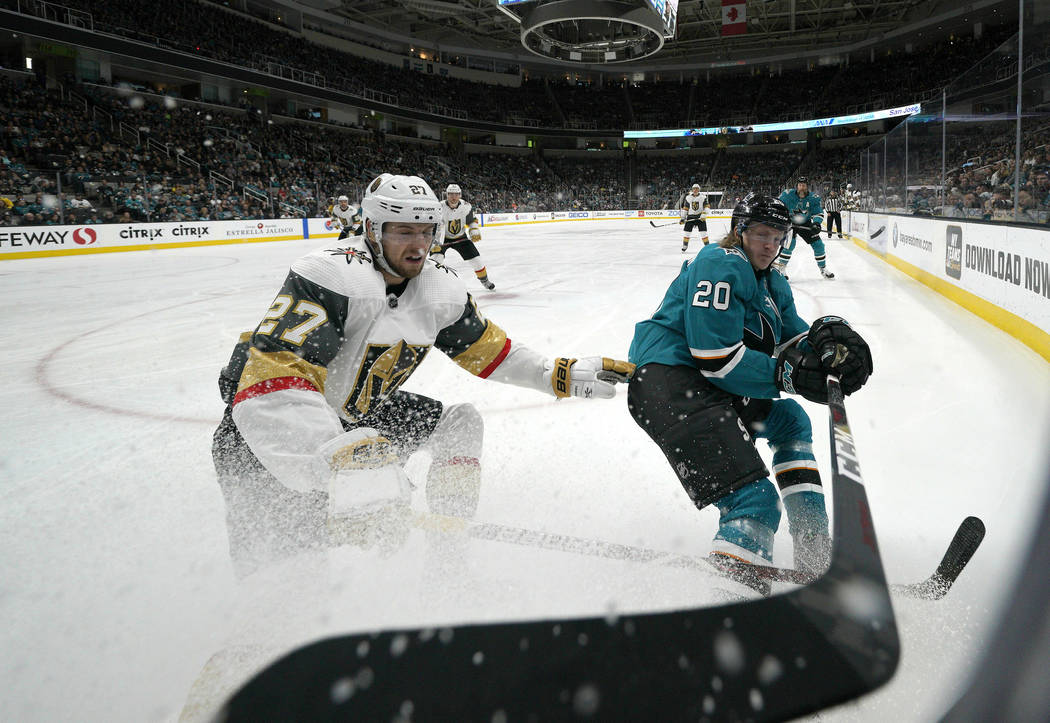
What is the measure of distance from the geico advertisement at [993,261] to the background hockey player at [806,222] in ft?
3.74

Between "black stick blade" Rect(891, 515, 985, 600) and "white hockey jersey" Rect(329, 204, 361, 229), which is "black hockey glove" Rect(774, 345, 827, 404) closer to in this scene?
"black stick blade" Rect(891, 515, 985, 600)

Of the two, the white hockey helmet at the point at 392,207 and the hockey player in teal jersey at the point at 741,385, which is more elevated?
the white hockey helmet at the point at 392,207

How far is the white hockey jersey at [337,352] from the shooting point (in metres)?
1.37

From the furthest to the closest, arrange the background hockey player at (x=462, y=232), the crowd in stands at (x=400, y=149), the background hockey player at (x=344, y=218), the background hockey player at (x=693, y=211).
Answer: the background hockey player at (x=344, y=218)
the background hockey player at (x=693, y=211)
the crowd in stands at (x=400, y=149)
the background hockey player at (x=462, y=232)

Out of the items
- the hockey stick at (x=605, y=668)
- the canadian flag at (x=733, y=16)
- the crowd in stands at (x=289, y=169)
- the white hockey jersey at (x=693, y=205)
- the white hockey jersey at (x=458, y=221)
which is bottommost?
the hockey stick at (x=605, y=668)

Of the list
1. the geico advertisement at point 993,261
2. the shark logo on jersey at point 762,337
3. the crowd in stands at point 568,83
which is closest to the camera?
the shark logo on jersey at point 762,337

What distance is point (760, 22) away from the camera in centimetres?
3341

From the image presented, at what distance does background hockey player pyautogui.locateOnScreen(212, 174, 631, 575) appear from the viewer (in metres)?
1.30

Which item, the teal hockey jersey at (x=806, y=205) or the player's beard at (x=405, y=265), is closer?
the player's beard at (x=405, y=265)

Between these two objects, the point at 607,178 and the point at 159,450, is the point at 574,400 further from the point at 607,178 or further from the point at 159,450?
the point at 607,178

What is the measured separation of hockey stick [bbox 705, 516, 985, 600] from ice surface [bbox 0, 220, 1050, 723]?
0.16 feet

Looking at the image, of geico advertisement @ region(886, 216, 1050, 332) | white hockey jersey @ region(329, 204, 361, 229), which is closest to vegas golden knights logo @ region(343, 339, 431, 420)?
geico advertisement @ region(886, 216, 1050, 332)

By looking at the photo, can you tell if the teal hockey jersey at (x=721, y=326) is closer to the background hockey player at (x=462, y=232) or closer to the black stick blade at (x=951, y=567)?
the black stick blade at (x=951, y=567)

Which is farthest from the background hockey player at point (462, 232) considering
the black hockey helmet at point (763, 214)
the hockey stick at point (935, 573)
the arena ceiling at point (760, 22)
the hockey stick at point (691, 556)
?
the arena ceiling at point (760, 22)
